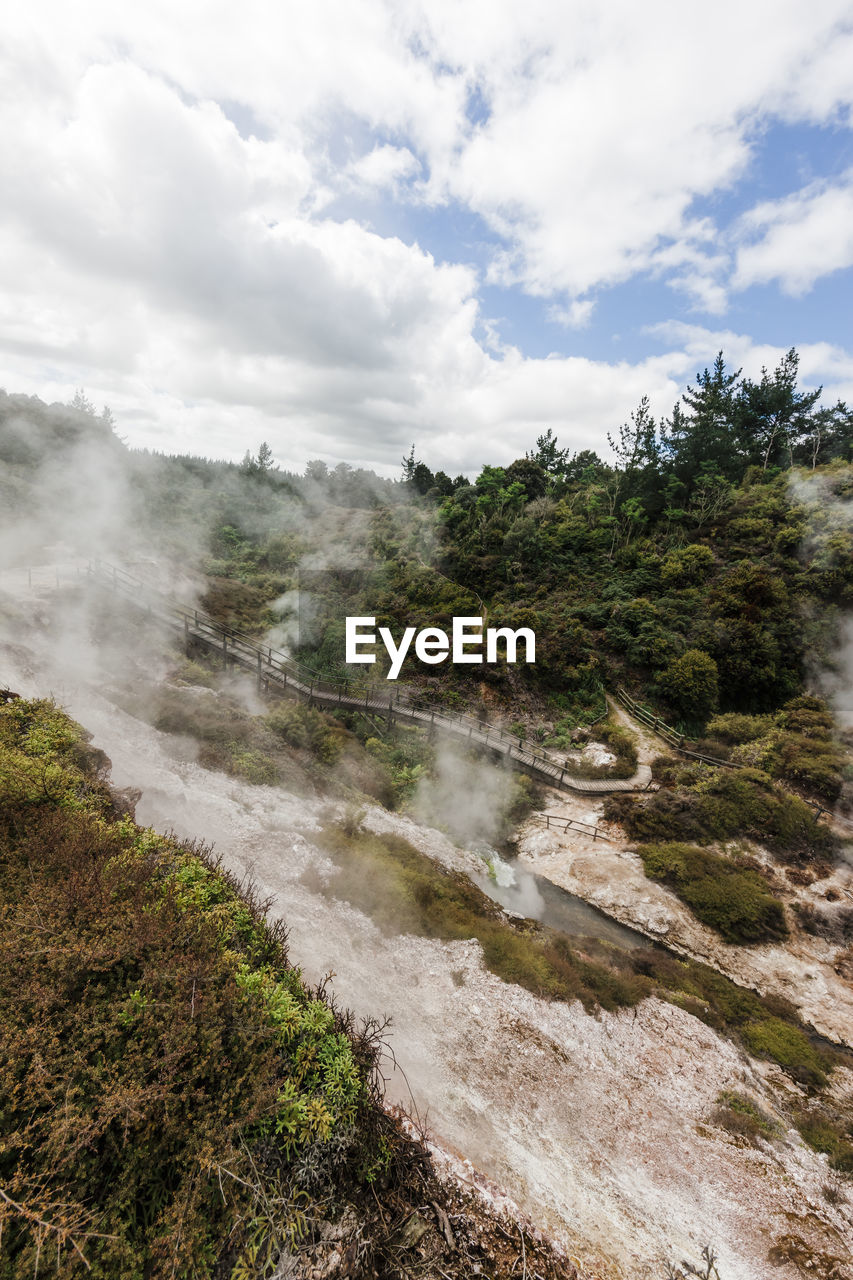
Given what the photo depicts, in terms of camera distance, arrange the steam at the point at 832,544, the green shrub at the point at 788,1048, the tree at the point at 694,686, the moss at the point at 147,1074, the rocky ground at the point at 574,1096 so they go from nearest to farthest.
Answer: the moss at the point at 147,1074
the rocky ground at the point at 574,1096
the green shrub at the point at 788,1048
the steam at the point at 832,544
the tree at the point at 694,686

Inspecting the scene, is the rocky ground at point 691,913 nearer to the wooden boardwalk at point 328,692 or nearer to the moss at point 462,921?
the wooden boardwalk at point 328,692

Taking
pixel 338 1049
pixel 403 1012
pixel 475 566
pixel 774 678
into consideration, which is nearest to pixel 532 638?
pixel 475 566

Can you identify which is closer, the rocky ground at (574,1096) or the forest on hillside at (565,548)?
the rocky ground at (574,1096)

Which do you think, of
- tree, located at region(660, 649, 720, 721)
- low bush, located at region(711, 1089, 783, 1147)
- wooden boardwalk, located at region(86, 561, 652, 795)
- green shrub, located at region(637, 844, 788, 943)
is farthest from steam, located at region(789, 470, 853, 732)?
low bush, located at region(711, 1089, 783, 1147)

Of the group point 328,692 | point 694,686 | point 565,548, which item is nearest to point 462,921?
point 328,692

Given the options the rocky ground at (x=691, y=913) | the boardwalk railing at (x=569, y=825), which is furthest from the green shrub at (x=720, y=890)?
the boardwalk railing at (x=569, y=825)

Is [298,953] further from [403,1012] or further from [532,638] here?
[532,638]

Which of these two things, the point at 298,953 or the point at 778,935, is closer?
the point at 298,953
